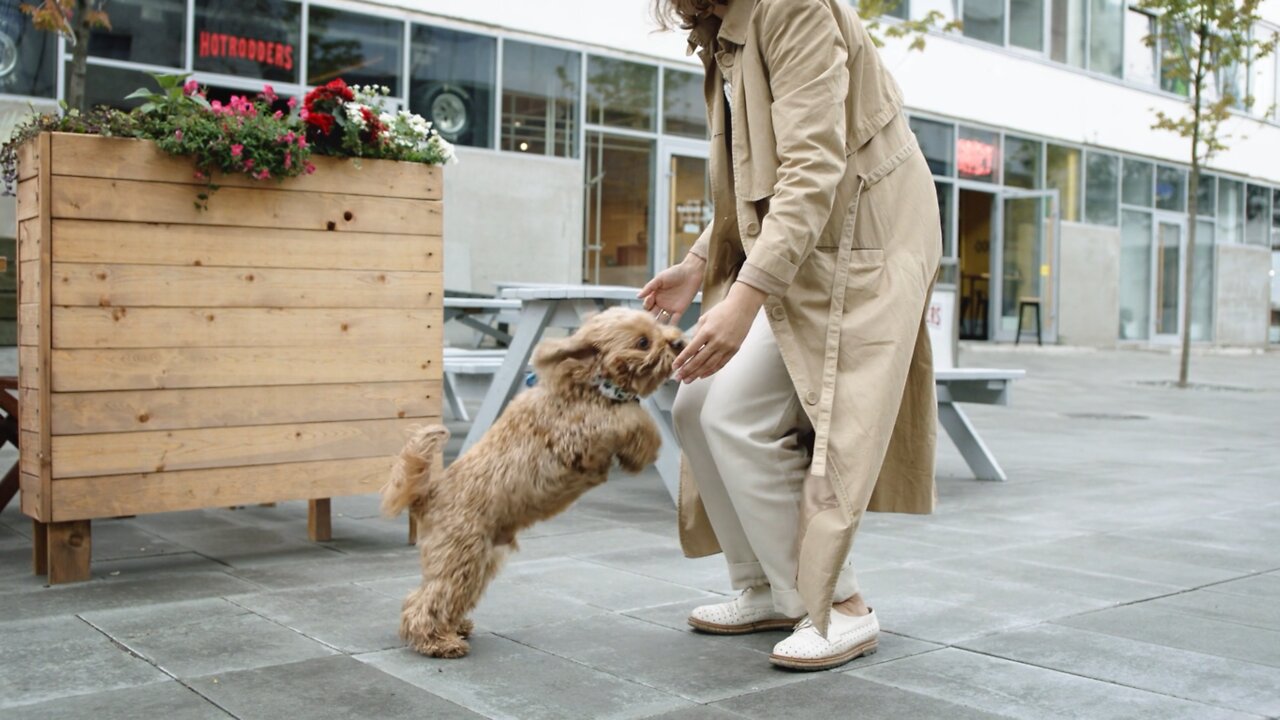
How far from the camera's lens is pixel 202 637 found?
3195mm

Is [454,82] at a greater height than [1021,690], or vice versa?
[454,82]

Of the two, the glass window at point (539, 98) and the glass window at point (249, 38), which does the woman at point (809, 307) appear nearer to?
the glass window at point (249, 38)

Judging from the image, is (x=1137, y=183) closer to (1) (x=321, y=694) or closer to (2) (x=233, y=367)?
(2) (x=233, y=367)

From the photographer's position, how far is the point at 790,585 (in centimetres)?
311

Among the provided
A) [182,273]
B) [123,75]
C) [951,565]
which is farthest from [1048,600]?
[123,75]

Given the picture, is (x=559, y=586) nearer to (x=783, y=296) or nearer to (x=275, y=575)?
(x=275, y=575)

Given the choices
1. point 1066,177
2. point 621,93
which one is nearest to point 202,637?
point 621,93

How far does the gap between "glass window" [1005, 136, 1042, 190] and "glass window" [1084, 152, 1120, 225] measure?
1.47 m

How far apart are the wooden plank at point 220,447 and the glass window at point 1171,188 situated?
2316 cm

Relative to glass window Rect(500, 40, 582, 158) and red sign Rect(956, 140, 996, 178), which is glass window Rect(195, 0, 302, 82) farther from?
red sign Rect(956, 140, 996, 178)

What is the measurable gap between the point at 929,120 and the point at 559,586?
55.9 feet

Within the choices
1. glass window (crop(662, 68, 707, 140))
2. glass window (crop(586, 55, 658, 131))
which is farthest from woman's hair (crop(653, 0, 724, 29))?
glass window (crop(662, 68, 707, 140))

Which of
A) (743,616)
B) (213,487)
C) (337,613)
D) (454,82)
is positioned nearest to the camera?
(743,616)

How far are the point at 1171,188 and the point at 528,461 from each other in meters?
24.7
